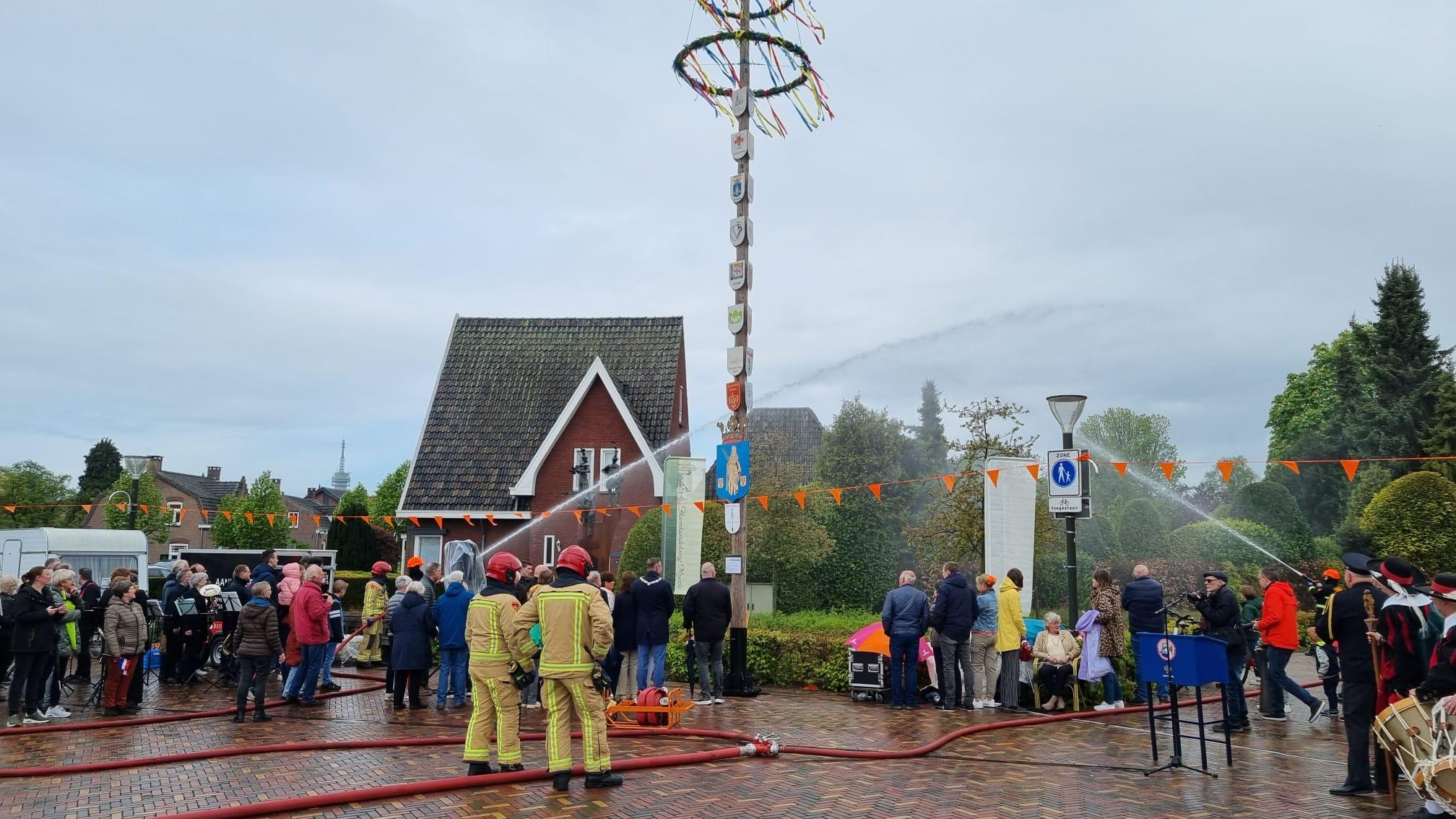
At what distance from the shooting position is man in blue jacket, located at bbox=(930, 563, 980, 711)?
13203 mm

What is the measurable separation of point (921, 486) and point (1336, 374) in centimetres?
2286

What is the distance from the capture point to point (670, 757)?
9234 millimetres

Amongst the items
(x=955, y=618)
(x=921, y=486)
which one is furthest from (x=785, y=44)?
(x=921, y=486)

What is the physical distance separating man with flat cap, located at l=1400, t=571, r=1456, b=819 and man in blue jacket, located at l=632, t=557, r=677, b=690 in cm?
834

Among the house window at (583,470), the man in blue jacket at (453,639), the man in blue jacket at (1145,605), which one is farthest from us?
the house window at (583,470)

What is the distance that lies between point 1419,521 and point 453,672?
24864 mm

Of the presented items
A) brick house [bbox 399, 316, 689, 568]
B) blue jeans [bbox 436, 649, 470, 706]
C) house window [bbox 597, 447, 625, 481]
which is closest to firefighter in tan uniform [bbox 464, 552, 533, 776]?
blue jeans [bbox 436, 649, 470, 706]

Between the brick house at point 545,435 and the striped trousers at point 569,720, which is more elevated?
the brick house at point 545,435

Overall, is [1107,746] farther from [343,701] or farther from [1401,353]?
[1401,353]

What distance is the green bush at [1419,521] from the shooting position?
25.6m

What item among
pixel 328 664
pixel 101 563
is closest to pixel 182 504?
pixel 101 563

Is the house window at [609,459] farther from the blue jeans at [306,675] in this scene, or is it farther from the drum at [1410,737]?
the drum at [1410,737]

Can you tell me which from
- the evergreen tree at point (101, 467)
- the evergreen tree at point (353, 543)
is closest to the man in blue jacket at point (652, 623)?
the evergreen tree at point (353, 543)

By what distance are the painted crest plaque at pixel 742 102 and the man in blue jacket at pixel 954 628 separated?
292 inches
